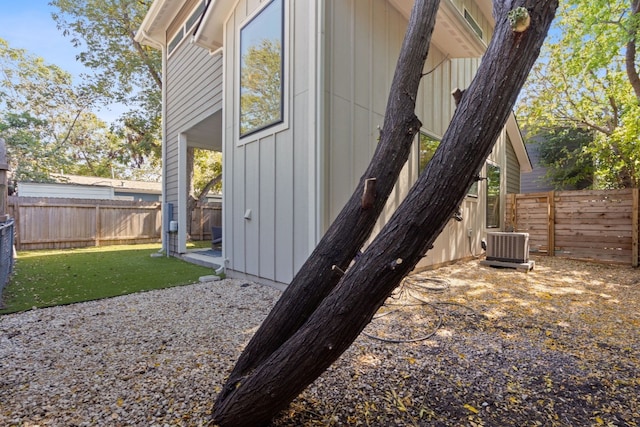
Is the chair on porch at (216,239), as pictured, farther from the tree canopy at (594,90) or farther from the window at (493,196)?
the tree canopy at (594,90)

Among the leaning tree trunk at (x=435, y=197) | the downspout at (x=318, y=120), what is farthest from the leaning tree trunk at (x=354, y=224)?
the downspout at (x=318, y=120)

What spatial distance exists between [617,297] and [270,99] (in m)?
5.91

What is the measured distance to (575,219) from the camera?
7789 mm

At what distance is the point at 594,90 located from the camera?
11.1 meters

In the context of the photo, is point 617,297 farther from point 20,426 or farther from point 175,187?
point 175,187

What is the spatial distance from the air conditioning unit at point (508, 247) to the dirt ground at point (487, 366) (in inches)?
78.6

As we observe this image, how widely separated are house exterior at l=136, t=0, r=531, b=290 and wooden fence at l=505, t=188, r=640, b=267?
107 inches

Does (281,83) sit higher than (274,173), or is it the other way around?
(281,83)

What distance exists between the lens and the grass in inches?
164

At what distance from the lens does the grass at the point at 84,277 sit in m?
4.17

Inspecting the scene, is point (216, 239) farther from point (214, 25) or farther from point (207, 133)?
point (214, 25)

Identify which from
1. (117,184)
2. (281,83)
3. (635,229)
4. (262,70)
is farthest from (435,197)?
(117,184)

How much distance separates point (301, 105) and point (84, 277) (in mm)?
4808

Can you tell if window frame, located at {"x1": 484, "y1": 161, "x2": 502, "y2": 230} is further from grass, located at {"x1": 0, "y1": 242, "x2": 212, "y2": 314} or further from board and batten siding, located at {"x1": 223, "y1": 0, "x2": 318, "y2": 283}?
grass, located at {"x1": 0, "y1": 242, "x2": 212, "y2": 314}
